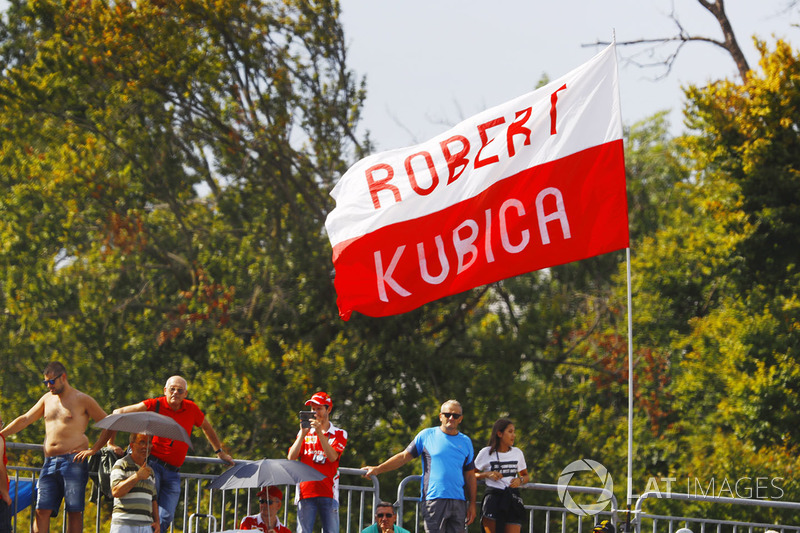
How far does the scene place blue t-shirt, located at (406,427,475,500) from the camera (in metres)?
8.18

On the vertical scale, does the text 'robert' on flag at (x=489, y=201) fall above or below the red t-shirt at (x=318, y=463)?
above

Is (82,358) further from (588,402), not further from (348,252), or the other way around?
(348,252)

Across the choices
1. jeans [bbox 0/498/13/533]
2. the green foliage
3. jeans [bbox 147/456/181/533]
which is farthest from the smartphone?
the green foliage

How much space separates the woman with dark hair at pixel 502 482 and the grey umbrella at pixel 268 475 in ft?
4.62

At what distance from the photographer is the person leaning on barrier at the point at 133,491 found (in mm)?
7703

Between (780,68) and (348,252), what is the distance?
Answer: 13.5 meters

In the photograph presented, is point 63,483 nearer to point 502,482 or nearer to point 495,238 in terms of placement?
point 502,482

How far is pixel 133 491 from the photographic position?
25.5 feet

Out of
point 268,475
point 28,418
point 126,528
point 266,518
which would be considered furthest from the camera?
point 28,418

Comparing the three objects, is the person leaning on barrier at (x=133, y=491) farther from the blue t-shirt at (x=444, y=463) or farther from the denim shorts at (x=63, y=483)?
the blue t-shirt at (x=444, y=463)

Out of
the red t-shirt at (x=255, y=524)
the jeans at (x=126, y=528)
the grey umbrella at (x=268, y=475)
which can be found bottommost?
the red t-shirt at (x=255, y=524)

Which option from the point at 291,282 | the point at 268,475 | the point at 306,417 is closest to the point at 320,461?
the point at 306,417

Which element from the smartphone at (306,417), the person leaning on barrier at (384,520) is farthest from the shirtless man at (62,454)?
the person leaning on barrier at (384,520)

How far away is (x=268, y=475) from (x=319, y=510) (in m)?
0.90
